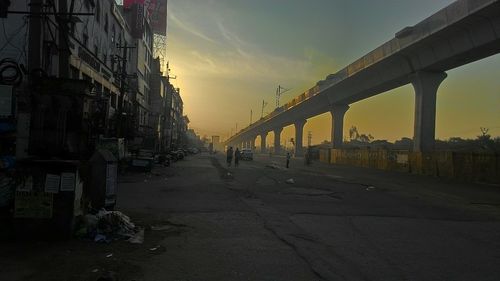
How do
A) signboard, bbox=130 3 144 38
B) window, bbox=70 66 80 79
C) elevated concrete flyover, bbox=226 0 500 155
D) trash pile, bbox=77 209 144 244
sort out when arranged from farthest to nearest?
signboard, bbox=130 3 144 38
elevated concrete flyover, bbox=226 0 500 155
window, bbox=70 66 80 79
trash pile, bbox=77 209 144 244

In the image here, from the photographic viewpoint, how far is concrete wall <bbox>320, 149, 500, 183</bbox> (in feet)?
108

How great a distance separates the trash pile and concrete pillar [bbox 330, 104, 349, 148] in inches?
2266

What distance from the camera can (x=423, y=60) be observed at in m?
39.6

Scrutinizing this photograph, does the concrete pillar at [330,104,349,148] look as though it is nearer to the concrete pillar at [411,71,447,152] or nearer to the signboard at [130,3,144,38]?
the concrete pillar at [411,71,447,152]

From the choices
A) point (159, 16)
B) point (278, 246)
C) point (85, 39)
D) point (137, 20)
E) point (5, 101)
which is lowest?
point (278, 246)

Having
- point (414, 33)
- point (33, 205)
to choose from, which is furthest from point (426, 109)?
point (33, 205)

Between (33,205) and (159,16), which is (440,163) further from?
(159,16)

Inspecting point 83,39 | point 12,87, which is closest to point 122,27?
point 83,39

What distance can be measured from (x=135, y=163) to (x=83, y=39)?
8.24 meters

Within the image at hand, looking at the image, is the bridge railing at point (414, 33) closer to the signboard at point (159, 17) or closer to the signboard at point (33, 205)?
the signboard at point (33, 205)

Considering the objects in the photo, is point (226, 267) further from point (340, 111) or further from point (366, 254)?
point (340, 111)

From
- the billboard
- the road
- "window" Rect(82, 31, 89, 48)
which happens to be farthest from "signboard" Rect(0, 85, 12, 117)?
the billboard

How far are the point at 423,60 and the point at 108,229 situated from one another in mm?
35129

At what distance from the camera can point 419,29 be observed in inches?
1451
